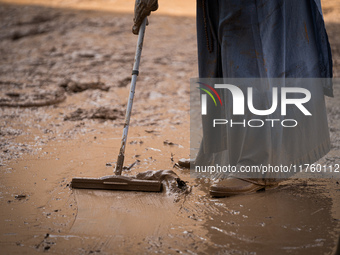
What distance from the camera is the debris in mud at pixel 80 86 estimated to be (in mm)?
4547

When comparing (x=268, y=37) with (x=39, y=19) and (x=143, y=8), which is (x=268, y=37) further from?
(x=39, y=19)

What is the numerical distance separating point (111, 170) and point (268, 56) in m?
1.10

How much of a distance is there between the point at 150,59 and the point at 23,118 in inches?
104

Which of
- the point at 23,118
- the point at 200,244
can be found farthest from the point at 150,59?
the point at 200,244

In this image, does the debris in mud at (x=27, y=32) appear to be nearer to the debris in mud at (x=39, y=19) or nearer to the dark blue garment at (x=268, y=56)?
the debris in mud at (x=39, y=19)

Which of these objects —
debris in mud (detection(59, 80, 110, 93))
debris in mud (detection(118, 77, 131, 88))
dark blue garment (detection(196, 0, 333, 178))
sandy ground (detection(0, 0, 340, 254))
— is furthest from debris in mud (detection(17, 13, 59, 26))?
dark blue garment (detection(196, 0, 333, 178))

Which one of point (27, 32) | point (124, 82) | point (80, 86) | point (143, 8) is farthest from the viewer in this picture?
point (27, 32)

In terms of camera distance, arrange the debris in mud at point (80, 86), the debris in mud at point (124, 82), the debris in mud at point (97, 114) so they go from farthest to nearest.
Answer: the debris in mud at point (124, 82), the debris in mud at point (80, 86), the debris in mud at point (97, 114)

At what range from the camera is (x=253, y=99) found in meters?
1.96

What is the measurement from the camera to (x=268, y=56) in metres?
1.96

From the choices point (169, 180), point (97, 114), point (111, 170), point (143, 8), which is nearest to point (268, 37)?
point (143, 8)

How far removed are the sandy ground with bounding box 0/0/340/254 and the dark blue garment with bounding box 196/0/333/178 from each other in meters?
0.22

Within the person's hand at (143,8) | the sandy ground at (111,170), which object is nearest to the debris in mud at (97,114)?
the sandy ground at (111,170)

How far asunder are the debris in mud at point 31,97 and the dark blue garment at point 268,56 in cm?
237
